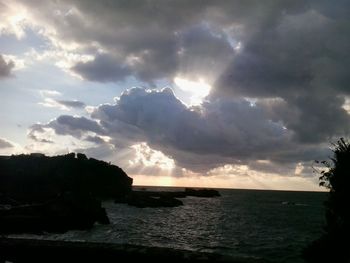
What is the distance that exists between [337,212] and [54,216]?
1289 inches

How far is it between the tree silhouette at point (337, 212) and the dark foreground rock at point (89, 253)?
47.2 feet

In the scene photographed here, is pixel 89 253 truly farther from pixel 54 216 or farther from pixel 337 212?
pixel 54 216

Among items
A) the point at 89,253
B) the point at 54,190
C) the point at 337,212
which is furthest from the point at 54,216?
the point at 54,190

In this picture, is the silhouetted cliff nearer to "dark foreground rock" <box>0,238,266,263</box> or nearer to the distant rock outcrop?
the distant rock outcrop

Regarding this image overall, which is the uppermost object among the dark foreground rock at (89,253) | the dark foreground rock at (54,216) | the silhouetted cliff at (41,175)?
the silhouetted cliff at (41,175)

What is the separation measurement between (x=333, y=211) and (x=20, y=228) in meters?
29.7

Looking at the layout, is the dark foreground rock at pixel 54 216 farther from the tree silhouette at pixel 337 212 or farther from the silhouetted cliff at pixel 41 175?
the silhouetted cliff at pixel 41 175

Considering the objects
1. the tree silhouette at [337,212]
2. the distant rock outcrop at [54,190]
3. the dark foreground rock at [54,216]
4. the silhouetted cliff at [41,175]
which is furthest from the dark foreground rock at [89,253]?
the silhouetted cliff at [41,175]

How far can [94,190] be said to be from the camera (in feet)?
486

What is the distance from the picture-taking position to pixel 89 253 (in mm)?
6070

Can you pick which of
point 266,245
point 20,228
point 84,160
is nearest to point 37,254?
point 20,228

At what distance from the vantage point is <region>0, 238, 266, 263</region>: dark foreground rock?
5.62m

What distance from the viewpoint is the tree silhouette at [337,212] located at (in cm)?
1848

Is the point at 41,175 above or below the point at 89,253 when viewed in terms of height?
above
